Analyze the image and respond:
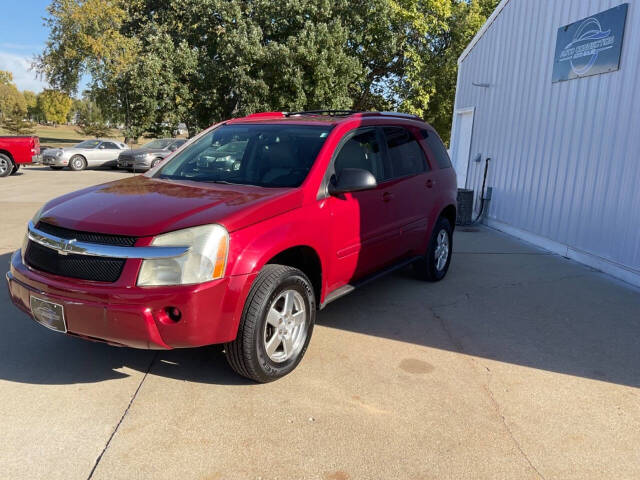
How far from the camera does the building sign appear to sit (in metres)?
6.86

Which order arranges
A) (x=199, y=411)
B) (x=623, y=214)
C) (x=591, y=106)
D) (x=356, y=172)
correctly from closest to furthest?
(x=199, y=411) → (x=356, y=172) → (x=623, y=214) → (x=591, y=106)

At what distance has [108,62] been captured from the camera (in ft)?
96.8

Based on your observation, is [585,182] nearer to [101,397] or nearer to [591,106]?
[591,106]

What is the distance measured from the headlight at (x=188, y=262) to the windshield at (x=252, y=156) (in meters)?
0.99

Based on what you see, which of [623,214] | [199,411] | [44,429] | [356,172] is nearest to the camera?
[44,429]

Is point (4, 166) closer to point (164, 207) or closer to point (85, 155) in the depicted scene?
point (85, 155)

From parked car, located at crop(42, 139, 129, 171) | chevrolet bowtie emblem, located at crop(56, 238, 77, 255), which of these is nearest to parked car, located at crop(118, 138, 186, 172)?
parked car, located at crop(42, 139, 129, 171)

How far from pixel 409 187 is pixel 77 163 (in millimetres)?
19979

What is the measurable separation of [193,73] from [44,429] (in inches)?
1072

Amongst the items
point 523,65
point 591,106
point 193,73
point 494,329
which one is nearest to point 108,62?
point 193,73

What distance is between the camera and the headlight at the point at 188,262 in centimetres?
304

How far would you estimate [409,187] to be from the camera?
5.22 metres

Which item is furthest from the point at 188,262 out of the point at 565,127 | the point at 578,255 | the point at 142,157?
the point at 142,157

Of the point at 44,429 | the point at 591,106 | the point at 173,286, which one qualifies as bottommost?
the point at 44,429
